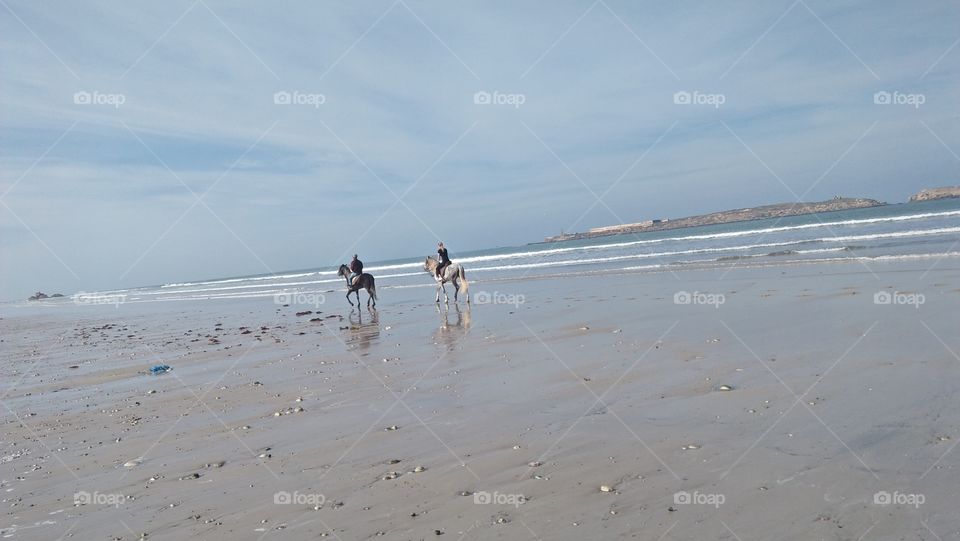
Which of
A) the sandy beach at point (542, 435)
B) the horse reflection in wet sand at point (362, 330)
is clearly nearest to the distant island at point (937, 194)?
the sandy beach at point (542, 435)

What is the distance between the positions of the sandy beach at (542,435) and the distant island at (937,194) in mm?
68867

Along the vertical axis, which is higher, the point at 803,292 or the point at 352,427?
the point at 803,292

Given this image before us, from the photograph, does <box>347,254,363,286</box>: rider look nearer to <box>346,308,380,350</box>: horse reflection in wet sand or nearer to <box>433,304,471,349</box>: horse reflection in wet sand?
<box>346,308,380,350</box>: horse reflection in wet sand

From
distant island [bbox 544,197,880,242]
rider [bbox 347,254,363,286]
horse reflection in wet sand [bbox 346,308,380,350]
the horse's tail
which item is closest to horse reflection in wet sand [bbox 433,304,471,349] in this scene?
the horse's tail

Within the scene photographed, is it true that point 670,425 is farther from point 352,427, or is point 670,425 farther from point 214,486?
point 214,486

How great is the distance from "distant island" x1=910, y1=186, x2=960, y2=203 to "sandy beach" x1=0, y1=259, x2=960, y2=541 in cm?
6887

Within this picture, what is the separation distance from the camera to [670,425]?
5941mm

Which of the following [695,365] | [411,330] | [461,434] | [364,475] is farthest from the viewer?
[411,330]

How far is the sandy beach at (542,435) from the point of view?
426 cm

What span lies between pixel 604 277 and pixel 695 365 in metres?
18.8

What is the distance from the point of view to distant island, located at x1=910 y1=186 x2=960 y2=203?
6619 centimetres

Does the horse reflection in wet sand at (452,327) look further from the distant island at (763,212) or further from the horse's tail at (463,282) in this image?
the distant island at (763,212)

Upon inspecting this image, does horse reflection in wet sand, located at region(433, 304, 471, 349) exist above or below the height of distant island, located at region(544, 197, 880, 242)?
below

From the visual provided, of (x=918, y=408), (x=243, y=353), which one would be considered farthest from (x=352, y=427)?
(x=243, y=353)
